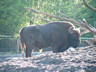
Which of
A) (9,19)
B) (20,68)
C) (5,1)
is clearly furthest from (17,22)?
(20,68)

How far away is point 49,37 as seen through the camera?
9.31m

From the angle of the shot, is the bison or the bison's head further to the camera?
the bison

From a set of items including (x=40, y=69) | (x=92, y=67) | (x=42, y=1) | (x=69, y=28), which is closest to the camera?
(x=92, y=67)

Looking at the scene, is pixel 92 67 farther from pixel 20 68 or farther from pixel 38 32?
pixel 38 32

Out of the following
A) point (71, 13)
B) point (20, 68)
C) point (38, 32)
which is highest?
point (71, 13)

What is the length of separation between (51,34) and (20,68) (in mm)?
5128

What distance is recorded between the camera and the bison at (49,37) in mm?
9141

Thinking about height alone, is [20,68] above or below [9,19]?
below

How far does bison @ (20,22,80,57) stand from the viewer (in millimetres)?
9141

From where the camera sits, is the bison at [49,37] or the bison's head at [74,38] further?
the bison at [49,37]

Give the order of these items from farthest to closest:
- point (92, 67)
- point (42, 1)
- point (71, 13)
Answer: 1. point (42, 1)
2. point (71, 13)
3. point (92, 67)

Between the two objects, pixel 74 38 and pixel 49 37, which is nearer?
pixel 74 38

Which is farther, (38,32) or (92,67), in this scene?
(38,32)

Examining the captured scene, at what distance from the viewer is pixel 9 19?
67.8ft
